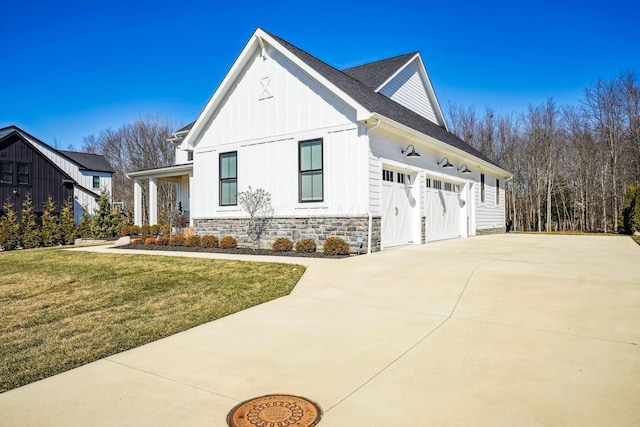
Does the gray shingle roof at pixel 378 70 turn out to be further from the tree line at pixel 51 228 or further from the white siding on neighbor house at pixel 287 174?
the tree line at pixel 51 228

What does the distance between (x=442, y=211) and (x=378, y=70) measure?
648cm

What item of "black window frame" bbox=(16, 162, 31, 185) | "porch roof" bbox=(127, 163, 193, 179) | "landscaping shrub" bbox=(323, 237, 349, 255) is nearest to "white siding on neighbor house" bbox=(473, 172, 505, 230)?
"landscaping shrub" bbox=(323, 237, 349, 255)

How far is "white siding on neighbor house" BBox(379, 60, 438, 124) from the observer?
15.8m

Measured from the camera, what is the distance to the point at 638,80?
2409 cm

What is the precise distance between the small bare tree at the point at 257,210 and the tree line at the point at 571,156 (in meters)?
20.8

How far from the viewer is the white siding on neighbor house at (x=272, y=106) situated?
36.6ft

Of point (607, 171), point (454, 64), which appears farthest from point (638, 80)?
point (454, 64)

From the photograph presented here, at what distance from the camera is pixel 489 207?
66.8 ft

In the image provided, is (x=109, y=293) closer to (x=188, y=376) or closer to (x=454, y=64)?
(x=188, y=376)

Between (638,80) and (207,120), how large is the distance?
26204 millimetres

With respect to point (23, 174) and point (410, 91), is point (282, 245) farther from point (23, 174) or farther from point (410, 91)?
point (23, 174)

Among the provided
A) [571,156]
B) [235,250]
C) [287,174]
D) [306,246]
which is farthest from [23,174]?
[571,156]

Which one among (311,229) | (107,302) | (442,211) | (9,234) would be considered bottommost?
(107,302)

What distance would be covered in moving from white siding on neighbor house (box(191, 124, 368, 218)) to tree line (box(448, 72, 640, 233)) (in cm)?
2017
